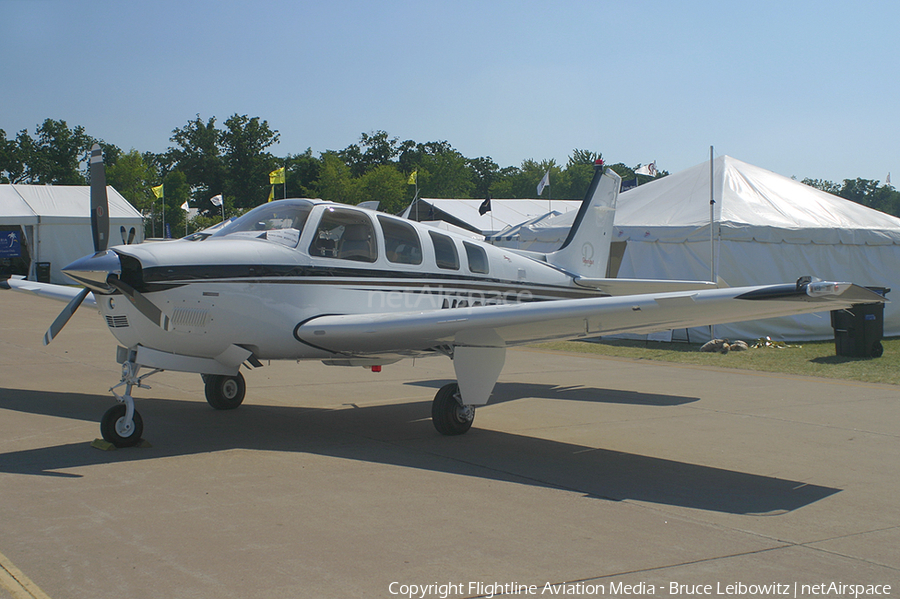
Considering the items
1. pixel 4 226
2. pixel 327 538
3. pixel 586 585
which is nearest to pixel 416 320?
pixel 327 538

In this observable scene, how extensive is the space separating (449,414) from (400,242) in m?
1.92

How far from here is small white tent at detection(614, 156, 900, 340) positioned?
15594mm

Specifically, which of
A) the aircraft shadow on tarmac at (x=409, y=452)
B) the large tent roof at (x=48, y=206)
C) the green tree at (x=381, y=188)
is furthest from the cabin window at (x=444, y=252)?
the green tree at (x=381, y=188)

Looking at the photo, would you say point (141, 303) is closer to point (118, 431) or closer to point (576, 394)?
point (118, 431)

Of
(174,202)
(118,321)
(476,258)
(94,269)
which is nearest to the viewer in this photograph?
(94,269)

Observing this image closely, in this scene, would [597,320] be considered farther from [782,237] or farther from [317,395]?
[782,237]

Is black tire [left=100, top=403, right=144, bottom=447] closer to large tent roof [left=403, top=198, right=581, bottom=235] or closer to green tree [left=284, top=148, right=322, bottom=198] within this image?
large tent roof [left=403, top=198, right=581, bottom=235]

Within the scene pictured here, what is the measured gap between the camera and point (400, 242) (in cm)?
781

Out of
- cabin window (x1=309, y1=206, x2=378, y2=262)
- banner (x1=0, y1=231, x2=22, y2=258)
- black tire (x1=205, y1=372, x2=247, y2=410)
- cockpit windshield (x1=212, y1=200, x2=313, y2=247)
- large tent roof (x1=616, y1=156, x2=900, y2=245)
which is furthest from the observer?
banner (x1=0, y1=231, x2=22, y2=258)

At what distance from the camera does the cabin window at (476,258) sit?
28.3 ft

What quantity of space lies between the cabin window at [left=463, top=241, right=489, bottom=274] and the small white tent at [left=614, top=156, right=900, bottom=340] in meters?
7.71

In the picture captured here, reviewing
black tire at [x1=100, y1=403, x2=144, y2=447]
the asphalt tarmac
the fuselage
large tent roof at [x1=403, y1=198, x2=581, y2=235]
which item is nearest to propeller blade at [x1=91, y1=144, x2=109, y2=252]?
the fuselage

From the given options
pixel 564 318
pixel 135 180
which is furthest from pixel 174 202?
pixel 564 318

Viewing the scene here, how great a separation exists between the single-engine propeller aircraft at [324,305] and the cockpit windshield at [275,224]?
1cm
